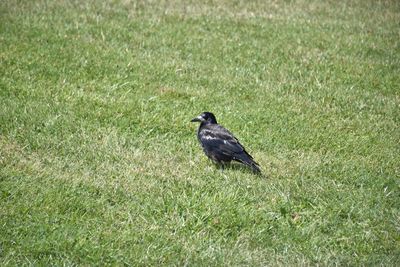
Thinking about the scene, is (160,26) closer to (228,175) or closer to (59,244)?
(228,175)

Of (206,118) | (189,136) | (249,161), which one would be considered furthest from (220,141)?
(189,136)

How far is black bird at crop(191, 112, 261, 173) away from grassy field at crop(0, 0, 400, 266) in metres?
0.26

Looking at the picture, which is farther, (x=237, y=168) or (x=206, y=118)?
(x=206, y=118)

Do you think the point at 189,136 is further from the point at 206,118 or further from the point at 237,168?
the point at 237,168

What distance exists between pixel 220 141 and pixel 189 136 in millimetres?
1327

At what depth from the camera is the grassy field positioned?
691 centimetres

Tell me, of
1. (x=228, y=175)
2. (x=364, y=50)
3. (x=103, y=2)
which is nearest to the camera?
(x=228, y=175)

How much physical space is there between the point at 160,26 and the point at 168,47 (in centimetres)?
167

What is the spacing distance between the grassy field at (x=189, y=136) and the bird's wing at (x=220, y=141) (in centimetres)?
35

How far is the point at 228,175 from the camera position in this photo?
8.98 meters

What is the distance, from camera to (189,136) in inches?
417

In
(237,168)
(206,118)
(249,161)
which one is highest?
(206,118)

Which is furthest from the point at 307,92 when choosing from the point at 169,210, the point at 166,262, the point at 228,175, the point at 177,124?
the point at 166,262

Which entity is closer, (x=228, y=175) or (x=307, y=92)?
(x=228, y=175)
